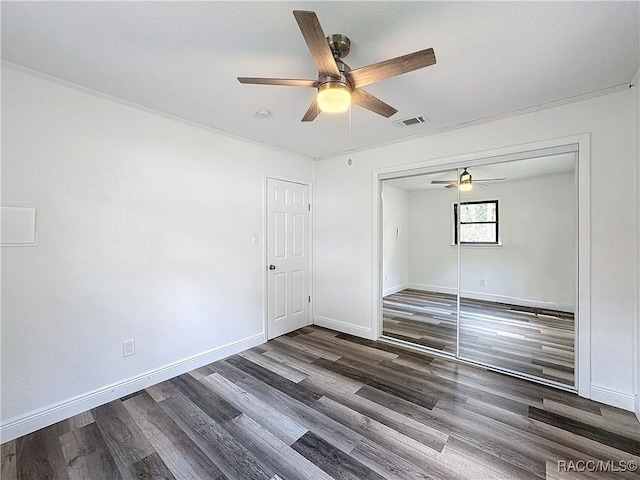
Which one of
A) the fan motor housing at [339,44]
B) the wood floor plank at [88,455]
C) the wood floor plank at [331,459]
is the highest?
the fan motor housing at [339,44]

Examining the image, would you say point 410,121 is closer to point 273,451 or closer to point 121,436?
point 273,451

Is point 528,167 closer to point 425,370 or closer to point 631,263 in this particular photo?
point 631,263

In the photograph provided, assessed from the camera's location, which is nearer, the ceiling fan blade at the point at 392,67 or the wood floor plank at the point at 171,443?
the ceiling fan blade at the point at 392,67

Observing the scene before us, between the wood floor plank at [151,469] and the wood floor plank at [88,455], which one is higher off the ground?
the wood floor plank at [151,469]

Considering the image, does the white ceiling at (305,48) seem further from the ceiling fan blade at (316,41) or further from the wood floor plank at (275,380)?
the wood floor plank at (275,380)

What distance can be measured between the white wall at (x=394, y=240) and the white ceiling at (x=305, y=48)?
1389 millimetres

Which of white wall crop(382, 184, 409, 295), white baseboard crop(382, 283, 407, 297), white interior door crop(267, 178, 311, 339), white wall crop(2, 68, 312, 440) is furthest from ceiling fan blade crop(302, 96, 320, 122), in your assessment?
white baseboard crop(382, 283, 407, 297)

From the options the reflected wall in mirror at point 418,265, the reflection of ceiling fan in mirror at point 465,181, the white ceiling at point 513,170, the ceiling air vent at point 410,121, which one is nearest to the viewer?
the white ceiling at point 513,170

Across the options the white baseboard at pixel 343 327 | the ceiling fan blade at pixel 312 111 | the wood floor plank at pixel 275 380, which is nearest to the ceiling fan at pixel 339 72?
the ceiling fan blade at pixel 312 111

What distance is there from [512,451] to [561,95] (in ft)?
9.12

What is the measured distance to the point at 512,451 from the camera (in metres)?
1.75

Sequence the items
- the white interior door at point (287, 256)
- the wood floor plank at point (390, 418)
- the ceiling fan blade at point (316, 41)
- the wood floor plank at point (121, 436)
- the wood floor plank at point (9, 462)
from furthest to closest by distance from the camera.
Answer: the white interior door at point (287, 256), the wood floor plank at point (390, 418), the wood floor plank at point (121, 436), the wood floor plank at point (9, 462), the ceiling fan blade at point (316, 41)

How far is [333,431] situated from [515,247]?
8.72 feet

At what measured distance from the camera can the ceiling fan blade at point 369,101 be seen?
177 cm
